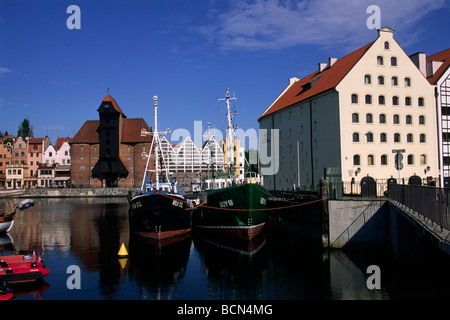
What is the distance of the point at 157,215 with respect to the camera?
34.0 metres

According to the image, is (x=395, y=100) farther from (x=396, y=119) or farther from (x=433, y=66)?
(x=433, y=66)

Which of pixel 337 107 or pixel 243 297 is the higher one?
pixel 337 107

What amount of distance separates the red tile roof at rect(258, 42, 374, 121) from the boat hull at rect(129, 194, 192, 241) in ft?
66.1

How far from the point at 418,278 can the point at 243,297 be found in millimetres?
9397

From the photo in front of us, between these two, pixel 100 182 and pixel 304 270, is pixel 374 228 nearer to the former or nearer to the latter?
pixel 304 270

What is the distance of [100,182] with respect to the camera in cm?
11419

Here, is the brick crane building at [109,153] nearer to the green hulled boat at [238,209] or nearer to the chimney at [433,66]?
the green hulled boat at [238,209]

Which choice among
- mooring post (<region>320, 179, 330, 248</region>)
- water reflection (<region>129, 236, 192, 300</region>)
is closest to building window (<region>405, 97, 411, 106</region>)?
mooring post (<region>320, 179, 330, 248</region>)

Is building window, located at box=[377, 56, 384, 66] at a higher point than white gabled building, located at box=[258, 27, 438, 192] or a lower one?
higher

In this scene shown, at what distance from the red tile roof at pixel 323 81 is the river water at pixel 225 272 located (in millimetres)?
18776

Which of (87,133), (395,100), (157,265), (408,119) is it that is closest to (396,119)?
(408,119)

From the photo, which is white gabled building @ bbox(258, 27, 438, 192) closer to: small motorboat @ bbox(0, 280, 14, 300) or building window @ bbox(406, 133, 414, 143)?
building window @ bbox(406, 133, 414, 143)

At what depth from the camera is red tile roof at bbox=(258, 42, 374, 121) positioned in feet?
144
